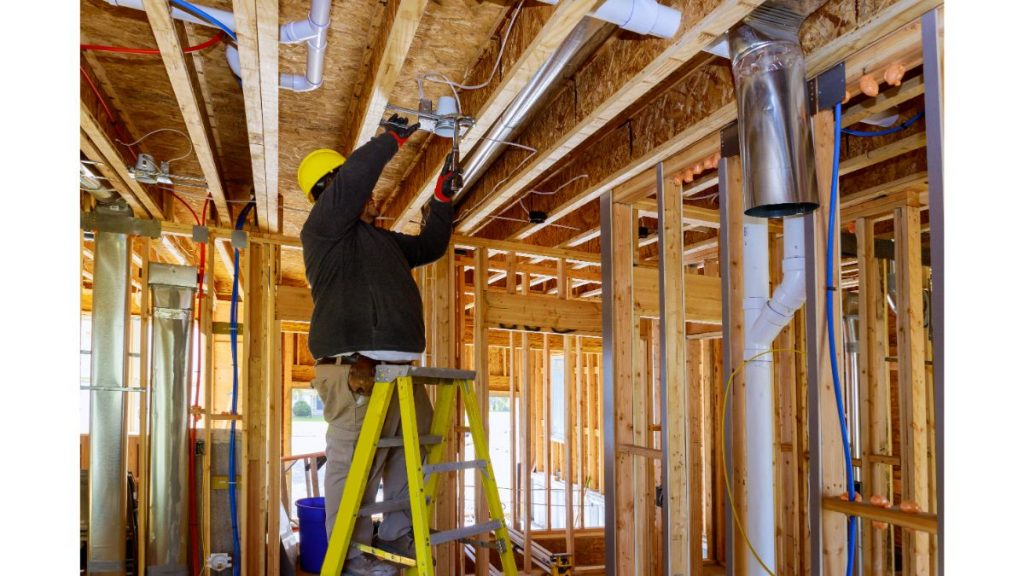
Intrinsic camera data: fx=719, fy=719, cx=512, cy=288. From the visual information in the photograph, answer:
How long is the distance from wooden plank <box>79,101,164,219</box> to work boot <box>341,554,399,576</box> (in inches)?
69.5

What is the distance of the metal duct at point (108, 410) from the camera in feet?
13.3

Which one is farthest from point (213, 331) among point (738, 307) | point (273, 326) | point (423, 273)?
point (738, 307)

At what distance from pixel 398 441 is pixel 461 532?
379mm

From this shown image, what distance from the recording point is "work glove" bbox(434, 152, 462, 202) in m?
2.87

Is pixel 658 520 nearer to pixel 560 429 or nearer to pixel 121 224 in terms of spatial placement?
pixel 121 224

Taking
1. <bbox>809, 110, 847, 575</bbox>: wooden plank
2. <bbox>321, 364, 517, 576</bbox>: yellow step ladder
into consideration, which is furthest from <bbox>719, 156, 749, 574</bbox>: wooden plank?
<bbox>321, 364, 517, 576</bbox>: yellow step ladder

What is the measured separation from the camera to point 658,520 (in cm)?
611

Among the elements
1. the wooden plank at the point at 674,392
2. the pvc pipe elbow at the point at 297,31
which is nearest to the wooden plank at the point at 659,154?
the wooden plank at the point at 674,392

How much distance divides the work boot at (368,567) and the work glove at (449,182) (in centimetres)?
139

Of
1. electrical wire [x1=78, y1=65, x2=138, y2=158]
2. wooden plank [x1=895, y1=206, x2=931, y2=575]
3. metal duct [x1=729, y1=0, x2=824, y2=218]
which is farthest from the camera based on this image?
wooden plank [x1=895, y1=206, x2=931, y2=575]

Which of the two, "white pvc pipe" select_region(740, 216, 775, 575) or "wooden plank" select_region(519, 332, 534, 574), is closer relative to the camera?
"white pvc pipe" select_region(740, 216, 775, 575)

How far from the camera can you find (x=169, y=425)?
4.36 metres

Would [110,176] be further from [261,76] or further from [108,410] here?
[261,76]

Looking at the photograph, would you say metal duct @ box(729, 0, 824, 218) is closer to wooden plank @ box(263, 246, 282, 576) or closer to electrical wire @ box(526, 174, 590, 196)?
electrical wire @ box(526, 174, 590, 196)
